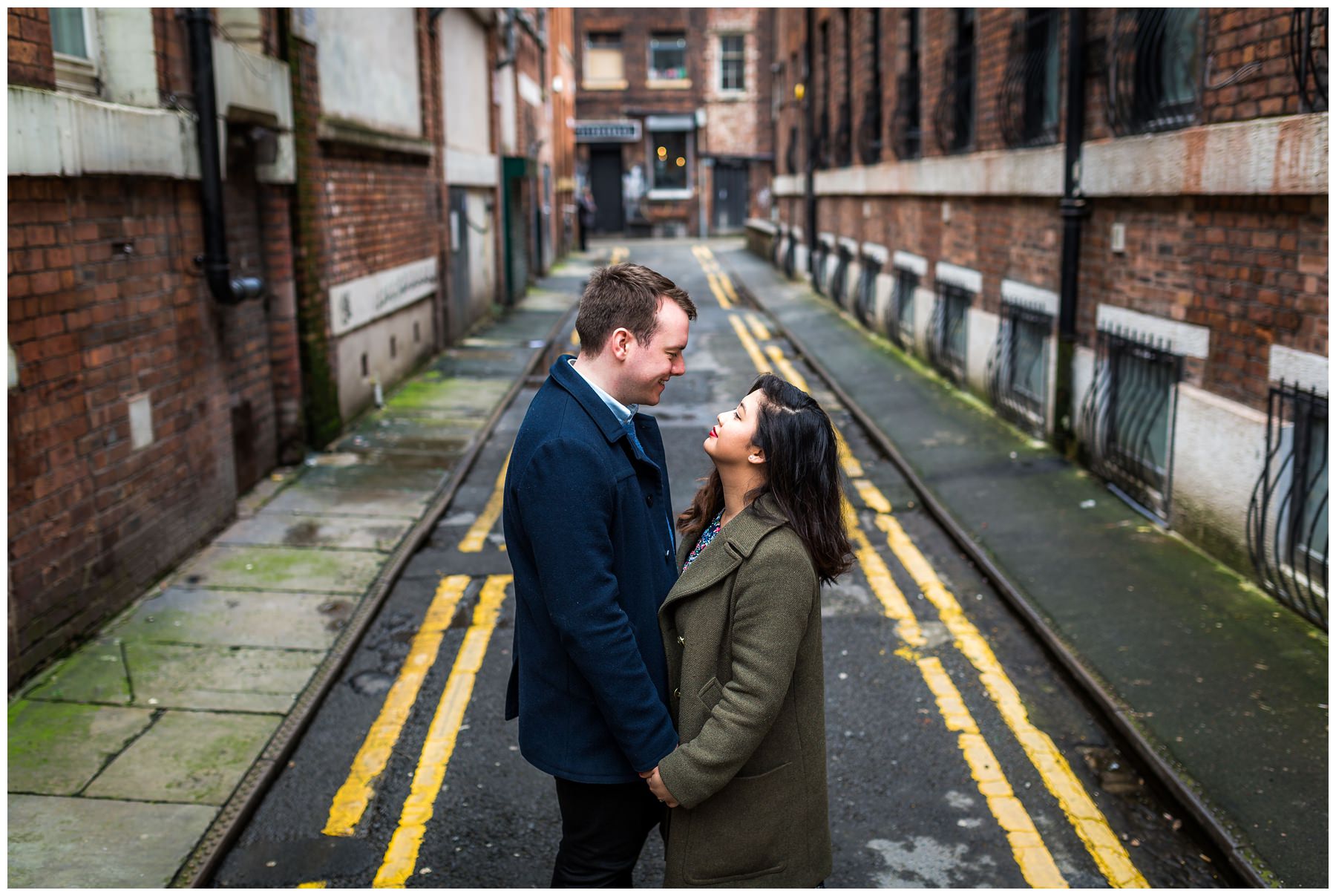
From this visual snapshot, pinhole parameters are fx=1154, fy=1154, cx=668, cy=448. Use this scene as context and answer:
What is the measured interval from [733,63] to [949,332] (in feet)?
107

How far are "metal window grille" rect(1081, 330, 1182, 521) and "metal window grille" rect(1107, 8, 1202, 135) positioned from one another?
1587 millimetres

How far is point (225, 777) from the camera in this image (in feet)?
15.4

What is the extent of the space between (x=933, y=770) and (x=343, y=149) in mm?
8839

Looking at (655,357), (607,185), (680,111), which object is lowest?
(655,357)

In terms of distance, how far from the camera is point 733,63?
143ft

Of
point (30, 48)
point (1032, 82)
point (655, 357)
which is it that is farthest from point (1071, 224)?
point (655, 357)

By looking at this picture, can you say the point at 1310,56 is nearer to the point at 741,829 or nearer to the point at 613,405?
the point at 613,405

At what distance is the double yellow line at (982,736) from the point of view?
4164mm

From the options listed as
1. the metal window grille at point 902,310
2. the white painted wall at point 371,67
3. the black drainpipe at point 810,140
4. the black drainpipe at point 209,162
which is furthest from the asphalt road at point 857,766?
the black drainpipe at point 810,140

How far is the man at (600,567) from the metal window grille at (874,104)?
16.1 meters

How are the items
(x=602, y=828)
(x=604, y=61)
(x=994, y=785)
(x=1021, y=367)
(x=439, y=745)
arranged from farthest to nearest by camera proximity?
1. (x=604, y=61)
2. (x=1021, y=367)
3. (x=439, y=745)
4. (x=994, y=785)
5. (x=602, y=828)

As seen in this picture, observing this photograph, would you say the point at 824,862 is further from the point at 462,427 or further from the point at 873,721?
the point at 462,427

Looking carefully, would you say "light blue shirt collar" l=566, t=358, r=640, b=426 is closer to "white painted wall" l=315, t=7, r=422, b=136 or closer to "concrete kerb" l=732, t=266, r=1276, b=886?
"concrete kerb" l=732, t=266, r=1276, b=886

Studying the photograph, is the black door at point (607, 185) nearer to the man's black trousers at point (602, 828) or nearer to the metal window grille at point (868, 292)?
the metal window grille at point (868, 292)
